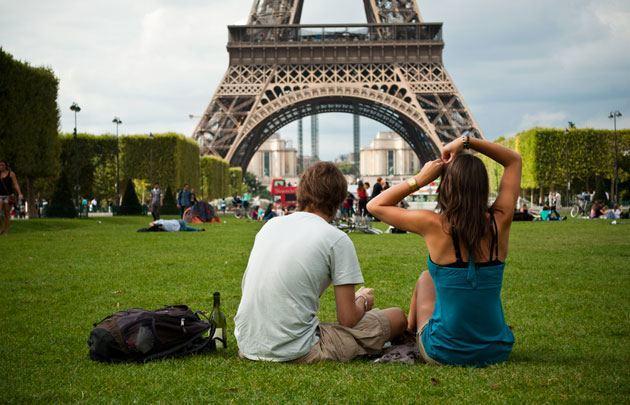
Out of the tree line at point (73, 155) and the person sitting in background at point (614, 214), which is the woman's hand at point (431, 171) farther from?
the person sitting in background at point (614, 214)

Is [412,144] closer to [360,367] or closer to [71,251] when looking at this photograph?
[71,251]

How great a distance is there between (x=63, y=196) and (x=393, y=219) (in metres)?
27.8

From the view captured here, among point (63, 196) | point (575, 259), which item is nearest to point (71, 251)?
point (575, 259)

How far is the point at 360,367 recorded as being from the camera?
4.30m

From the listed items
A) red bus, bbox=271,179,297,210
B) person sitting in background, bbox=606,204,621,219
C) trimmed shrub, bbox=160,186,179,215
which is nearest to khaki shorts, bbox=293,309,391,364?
person sitting in background, bbox=606,204,621,219

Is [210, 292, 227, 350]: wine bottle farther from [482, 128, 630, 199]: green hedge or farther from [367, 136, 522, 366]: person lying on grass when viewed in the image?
[482, 128, 630, 199]: green hedge

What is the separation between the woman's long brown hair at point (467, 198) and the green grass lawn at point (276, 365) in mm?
789

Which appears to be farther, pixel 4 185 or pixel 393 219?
pixel 4 185

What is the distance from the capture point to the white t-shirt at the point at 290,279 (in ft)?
13.5

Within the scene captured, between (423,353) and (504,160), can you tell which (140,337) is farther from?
(504,160)

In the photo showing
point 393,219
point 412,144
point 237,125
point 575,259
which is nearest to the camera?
point 393,219

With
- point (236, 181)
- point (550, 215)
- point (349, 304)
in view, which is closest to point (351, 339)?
point (349, 304)

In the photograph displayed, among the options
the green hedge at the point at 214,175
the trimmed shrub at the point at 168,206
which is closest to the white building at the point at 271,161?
the green hedge at the point at 214,175

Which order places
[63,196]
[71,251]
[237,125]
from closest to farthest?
[71,251], [63,196], [237,125]
